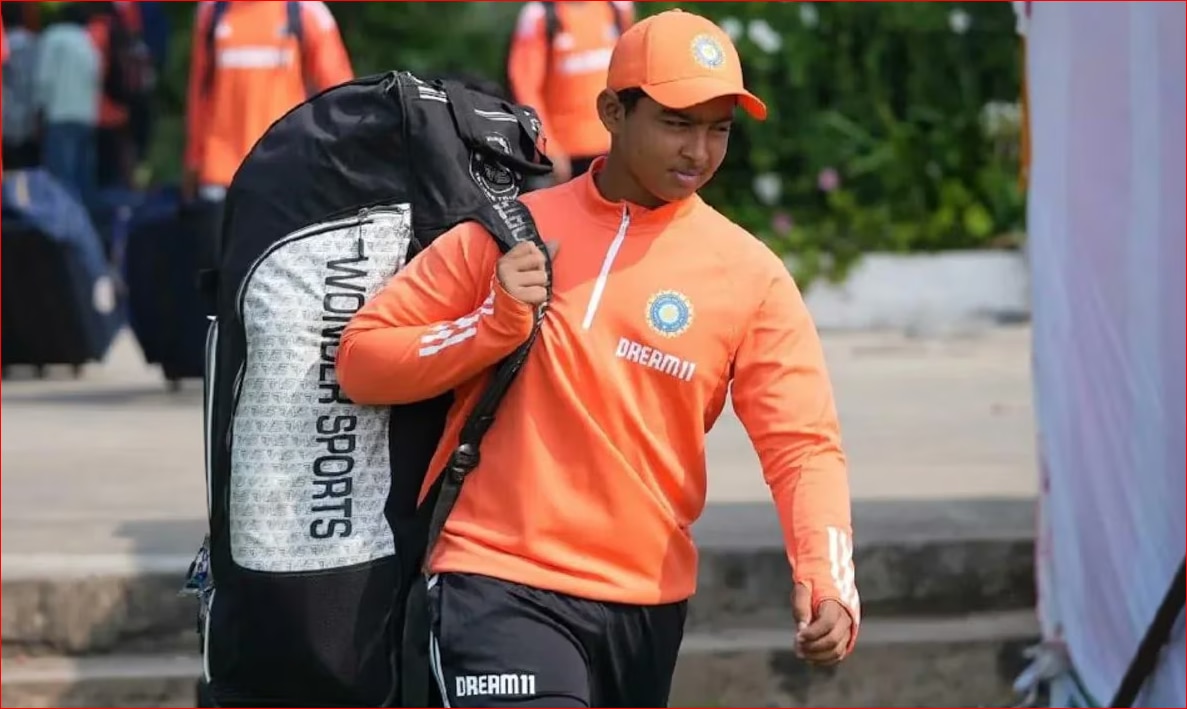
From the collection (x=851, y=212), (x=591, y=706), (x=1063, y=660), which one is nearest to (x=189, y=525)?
(x=1063, y=660)

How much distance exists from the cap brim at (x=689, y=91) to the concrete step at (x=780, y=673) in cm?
235

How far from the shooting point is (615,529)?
Result: 3.20 metres

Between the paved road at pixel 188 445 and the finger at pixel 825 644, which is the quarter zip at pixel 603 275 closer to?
the finger at pixel 825 644

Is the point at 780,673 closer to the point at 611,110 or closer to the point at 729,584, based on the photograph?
the point at 729,584

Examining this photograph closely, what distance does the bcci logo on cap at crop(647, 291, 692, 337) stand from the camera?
125 inches

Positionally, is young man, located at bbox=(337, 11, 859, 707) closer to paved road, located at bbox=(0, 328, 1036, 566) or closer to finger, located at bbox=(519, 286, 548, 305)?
finger, located at bbox=(519, 286, 548, 305)

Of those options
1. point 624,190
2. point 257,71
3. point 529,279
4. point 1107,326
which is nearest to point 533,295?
point 529,279

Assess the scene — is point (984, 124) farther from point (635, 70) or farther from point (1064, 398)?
point (635, 70)

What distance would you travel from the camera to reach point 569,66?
8.48m

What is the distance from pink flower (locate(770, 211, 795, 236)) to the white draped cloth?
6.08 m

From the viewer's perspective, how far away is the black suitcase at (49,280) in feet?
29.0

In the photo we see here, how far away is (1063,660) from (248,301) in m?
2.72

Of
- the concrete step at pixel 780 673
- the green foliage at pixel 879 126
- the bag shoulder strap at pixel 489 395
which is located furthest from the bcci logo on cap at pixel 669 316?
the green foliage at pixel 879 126

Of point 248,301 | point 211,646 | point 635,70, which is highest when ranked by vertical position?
point 635,70
